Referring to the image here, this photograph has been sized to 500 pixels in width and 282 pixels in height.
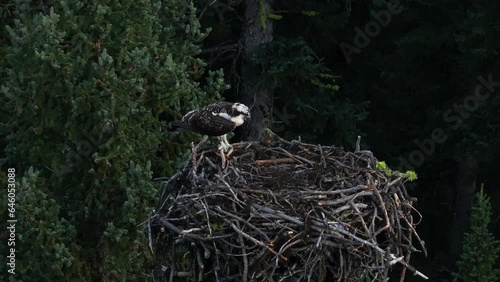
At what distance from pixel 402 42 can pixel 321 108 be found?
198 centimetres

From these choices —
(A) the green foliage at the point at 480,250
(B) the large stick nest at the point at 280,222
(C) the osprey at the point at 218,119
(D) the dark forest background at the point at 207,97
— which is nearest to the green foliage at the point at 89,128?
(D) the dark forest background at the point at 207,97

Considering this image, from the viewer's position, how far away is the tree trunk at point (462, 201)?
57.5 feet

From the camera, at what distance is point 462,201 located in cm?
1803

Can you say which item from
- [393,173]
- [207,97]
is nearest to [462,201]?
[207,97]

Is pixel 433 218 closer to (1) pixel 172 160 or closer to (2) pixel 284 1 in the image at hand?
(2) pixel 284 1

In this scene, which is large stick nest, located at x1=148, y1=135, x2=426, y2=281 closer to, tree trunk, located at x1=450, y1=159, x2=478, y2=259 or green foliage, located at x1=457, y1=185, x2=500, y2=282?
green foliage, located at x1=457, y1=185, x2=500, y2=282

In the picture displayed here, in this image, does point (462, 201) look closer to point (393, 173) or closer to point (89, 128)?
point (89, 128)

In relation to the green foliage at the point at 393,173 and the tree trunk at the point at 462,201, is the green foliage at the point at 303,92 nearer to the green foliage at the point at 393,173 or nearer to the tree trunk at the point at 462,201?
the tree trunk at the point at 462,201

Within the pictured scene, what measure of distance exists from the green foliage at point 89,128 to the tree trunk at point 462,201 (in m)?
6.55

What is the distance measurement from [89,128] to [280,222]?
545 centimetres

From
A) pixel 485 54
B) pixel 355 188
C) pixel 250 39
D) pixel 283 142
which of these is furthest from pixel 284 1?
pixel 355 188

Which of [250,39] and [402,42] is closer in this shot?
[250,39]

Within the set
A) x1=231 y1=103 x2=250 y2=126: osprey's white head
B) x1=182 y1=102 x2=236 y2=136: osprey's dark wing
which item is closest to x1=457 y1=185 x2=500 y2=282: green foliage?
x1=231 y1=103 x2=250 y2=126: osprey's white head

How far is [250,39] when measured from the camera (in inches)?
645
